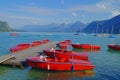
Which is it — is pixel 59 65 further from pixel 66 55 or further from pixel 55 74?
pixel 66 55

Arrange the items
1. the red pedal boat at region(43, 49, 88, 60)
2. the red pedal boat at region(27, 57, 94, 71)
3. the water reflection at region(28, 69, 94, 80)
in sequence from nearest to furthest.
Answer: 1. the water reflection at region(28, 69, 94, 80)
2. the red pedal boat at region(27, 57, 94, 71)
3. the red pedal boat at region(43, 49, 88, 60)

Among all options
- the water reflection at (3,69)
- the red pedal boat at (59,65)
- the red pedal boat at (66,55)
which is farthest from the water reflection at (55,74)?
the red pedal boat at (66,55)

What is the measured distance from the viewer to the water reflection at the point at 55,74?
3097cm

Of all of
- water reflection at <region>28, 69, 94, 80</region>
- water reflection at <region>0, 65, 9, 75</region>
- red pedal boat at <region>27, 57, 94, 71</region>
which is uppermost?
red pedal boat at <region>27, 57, 94, 71</region>

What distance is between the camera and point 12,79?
29953 millimetres

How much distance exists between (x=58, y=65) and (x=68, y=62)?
1456 millimetres

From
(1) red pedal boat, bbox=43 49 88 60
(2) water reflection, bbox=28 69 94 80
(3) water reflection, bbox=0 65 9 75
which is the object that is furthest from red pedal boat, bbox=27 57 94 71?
(1) red pedal boat, bbox=43 49 88 60

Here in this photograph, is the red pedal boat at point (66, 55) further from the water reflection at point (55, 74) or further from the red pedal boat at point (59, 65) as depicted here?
the water reflection at point (55, 74)

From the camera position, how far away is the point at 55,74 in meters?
32.5

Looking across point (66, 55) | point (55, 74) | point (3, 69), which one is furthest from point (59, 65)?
point (66, 55)

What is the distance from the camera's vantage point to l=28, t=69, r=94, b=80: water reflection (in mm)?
30969

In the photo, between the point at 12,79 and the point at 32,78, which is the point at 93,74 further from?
the point at 12,79

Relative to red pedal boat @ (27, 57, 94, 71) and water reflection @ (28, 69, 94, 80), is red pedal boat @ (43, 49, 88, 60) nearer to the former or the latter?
red pedal boat @ (27, 57, 94, 71)

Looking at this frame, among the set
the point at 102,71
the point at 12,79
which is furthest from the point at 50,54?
the point at 12,79
